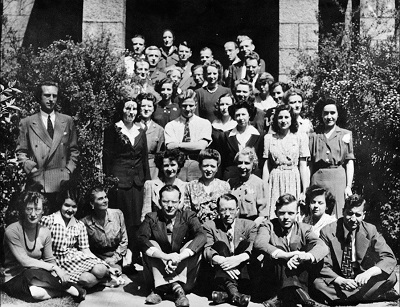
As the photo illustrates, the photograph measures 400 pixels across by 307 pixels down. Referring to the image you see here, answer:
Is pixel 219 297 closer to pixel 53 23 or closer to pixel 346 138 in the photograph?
pixel 346 138

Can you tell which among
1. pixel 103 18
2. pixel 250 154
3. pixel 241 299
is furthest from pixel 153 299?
pixel 103 18

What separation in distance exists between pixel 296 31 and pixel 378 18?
108 centimetres

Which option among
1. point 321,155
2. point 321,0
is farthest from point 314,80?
point 321,0

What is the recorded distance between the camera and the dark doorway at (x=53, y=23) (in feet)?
33.2

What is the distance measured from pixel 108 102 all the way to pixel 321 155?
7.24ft

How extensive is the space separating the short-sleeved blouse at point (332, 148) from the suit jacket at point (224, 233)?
47.1 inches

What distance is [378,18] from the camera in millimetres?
8938

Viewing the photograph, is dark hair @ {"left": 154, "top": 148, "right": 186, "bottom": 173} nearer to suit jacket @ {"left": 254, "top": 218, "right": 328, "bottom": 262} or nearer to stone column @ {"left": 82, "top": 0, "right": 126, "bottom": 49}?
suit jacket @ {"left": 254, "top": 218, "right": 328, "bottom": 262}

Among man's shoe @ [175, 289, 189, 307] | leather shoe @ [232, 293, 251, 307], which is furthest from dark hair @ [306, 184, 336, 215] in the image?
man's shoe @ [175, 289, 189, 307]

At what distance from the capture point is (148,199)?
6.76 metres

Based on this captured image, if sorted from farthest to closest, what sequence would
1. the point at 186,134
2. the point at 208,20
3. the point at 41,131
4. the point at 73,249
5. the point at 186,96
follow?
the point at 208,20 < the point at 186,96 < the point at 186,134 < the point at 41,131 < the point at 73,249

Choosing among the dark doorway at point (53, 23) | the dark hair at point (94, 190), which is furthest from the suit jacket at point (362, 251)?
the dark doorway at point (53, 23)

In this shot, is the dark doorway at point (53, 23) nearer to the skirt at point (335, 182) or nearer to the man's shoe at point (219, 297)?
the skirt at point (335, 182)

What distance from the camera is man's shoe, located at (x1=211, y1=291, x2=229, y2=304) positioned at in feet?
19.6
